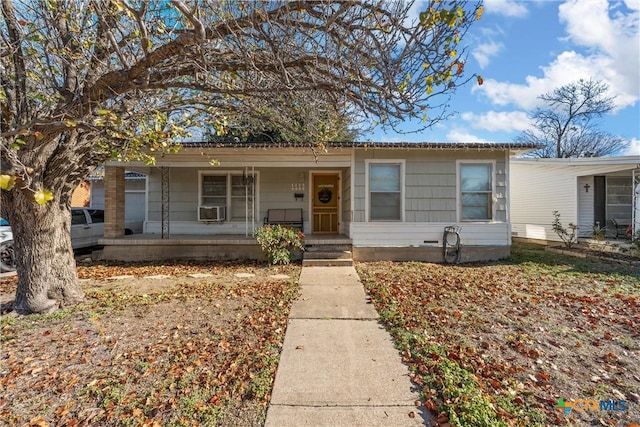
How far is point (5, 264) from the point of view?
7.10 metres

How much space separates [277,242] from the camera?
7.52m

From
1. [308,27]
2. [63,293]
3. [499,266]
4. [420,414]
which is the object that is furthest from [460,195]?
[63,293]

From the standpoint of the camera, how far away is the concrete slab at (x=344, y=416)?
2.17 metres

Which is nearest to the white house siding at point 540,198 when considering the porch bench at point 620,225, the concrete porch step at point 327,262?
the porch bench at point 620,225

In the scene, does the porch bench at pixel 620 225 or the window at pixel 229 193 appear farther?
the porch bench at pixel 620 225

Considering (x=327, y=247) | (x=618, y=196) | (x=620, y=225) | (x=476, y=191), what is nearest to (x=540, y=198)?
(x=618, y=196)

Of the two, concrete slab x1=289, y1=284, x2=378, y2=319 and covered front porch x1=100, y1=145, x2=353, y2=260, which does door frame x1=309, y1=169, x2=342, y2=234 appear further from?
concrete slab x1=289, y1=284, x2=378, y2=319

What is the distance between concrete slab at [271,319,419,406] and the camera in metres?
2.44

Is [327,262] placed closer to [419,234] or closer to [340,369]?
[419,234]

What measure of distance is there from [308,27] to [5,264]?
333 inches

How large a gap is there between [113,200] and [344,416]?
843cm

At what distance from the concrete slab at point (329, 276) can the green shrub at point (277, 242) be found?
0.64 m

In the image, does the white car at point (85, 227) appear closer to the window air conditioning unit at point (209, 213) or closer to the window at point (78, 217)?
the window at point (78, 217)

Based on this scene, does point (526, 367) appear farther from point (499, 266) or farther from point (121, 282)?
point (121, 282)
